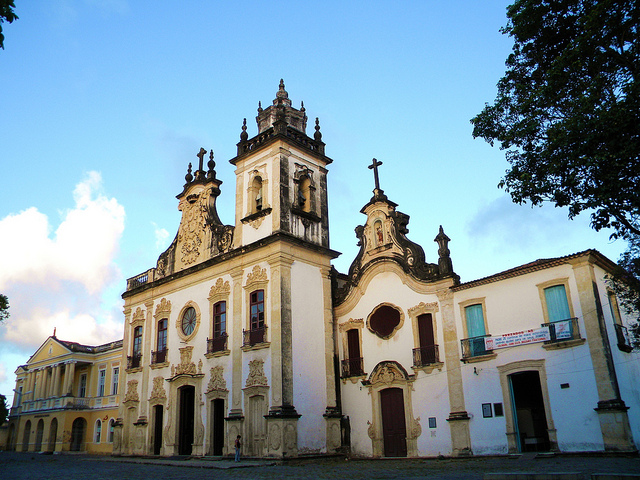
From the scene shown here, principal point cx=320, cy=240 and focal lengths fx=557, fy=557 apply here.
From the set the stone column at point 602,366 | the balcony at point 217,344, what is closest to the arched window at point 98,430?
the balcony at point 217,344

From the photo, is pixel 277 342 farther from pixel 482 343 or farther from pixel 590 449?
pixel 590 449

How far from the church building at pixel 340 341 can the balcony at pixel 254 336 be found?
51mm

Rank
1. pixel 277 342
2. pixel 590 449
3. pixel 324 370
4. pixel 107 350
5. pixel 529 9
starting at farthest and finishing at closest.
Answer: pixel 107 350, pixel 324 370, pixel 277 342, pixel 590 449, pixel 529 9

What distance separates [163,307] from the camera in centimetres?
2506

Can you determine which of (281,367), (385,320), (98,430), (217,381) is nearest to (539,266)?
(385,320)

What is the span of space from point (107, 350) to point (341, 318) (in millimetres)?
19445

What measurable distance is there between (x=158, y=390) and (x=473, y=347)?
44.3 feet

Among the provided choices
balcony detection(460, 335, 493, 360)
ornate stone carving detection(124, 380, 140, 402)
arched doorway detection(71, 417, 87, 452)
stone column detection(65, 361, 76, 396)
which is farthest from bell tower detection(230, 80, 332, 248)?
arched doorway detection(71, 417, 87, 452)

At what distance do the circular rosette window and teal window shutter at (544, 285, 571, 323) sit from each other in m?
5.19

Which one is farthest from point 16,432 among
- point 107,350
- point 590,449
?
point 590,449

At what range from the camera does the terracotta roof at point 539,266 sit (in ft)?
53.2

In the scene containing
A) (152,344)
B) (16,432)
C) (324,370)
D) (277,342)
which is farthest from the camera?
(16,432)

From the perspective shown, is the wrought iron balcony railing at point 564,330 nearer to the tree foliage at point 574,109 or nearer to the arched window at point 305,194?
the tree foliage at point 574,109

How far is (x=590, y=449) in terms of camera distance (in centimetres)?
1490
